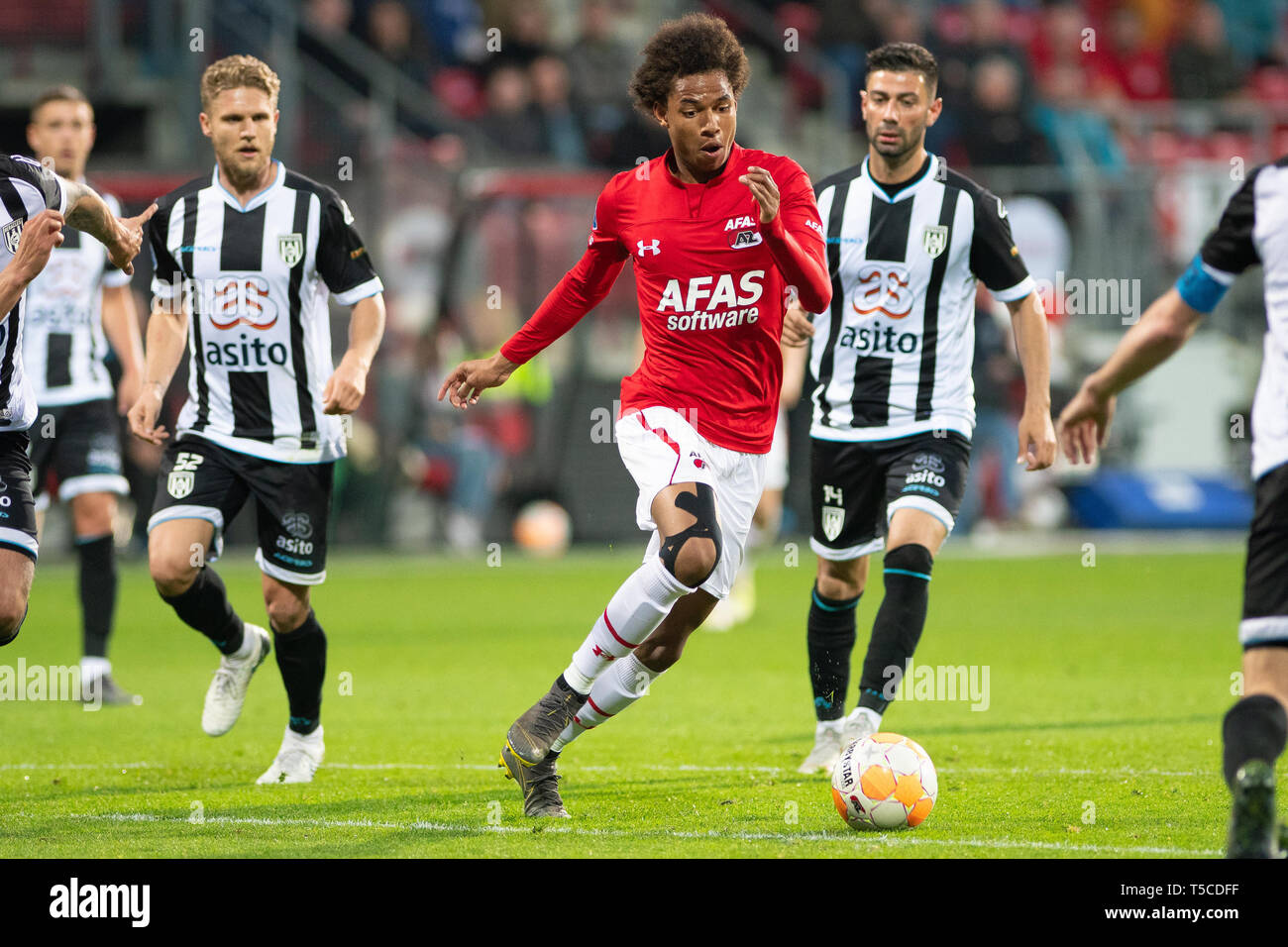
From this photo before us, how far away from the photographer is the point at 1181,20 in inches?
974

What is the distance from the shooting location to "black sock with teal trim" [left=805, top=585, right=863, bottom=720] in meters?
7.07

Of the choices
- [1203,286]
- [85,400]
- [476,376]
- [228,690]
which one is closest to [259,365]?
[476,376]

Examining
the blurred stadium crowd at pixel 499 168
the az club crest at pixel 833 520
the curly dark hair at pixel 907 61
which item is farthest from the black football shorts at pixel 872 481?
the blurred stadium crowd at pixel 499 168

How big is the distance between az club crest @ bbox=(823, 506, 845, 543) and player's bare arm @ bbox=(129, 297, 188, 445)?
2651 mm

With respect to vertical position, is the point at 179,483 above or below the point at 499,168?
below

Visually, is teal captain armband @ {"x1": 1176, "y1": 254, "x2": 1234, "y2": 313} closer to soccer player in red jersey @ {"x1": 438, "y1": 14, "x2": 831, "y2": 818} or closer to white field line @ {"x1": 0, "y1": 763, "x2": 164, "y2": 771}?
soccer player in red jersey @ {"x1": 438, "y1": 14, "x2": 831, "y2": 818}

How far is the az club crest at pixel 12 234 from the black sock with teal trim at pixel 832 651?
338 cm

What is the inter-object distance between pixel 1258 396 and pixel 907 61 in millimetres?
2991

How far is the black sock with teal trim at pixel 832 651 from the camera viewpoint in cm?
707

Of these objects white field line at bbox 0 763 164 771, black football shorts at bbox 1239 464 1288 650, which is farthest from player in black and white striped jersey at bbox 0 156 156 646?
black football shorts at bbox 1239 464 1288 650

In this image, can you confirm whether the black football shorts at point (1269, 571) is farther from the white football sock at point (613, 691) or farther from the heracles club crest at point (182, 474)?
the heracles club crest at point (182, 474)

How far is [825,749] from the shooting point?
6977 mm

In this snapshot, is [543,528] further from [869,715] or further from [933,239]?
[869,715]

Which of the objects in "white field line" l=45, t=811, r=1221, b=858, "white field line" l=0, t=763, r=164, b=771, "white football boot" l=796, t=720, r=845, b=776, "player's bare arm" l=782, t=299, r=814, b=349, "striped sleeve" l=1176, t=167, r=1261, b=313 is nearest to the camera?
"striped sleeve" l=1176, t=167, r=1261, b=313
